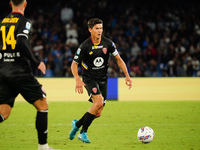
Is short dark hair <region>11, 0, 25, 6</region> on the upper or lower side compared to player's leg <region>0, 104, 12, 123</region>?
upper

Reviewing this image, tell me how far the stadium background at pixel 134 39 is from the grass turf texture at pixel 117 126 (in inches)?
31.5

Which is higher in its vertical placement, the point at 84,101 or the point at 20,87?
the point at 20,87

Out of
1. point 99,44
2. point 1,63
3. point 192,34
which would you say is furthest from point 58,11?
point 1,63

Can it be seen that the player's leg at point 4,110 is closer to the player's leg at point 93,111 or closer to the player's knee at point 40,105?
the player's knee at point 40,105

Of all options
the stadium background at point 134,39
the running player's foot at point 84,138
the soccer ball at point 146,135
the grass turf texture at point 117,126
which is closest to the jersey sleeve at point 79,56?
the running player's foot at point 84,138

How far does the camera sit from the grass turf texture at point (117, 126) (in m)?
6.60

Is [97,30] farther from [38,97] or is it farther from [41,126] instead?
[41,126]

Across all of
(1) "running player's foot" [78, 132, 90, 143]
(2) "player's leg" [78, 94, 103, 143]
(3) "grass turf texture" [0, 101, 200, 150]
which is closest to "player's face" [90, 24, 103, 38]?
(2) "player's leg" [78, 94, 103, 143]

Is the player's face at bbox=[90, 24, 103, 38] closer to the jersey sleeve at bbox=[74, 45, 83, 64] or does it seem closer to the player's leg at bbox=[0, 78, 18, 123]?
the jersey sleeve at bbox=[74, 45, 83, 64]

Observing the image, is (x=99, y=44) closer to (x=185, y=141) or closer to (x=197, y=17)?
(x=185, y=141)

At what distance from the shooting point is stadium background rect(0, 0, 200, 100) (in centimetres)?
1452

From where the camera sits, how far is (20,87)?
526cm

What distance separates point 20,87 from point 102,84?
2.35m

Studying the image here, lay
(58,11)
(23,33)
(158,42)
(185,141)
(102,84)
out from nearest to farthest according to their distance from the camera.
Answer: (23,33) < (185,141) < (102,84) < (158,42) < (58,11)
